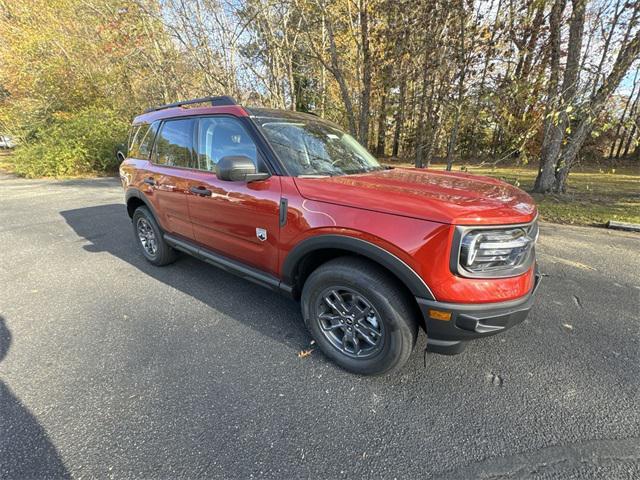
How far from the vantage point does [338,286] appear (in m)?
2.14

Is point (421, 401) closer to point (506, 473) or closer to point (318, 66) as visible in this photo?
point (506, 473)

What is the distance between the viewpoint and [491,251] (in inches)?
68.1

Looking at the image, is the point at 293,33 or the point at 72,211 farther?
the point at 293,33

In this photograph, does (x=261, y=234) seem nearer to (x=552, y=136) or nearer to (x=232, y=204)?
(x=232, y=204)

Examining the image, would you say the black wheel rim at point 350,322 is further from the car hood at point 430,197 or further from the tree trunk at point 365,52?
the tree trunk at point 365,52

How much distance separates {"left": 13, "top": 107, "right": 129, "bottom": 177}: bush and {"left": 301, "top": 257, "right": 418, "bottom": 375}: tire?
15.8 m

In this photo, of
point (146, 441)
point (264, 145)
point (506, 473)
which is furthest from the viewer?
point (264, 145)

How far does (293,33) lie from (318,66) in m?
3.31

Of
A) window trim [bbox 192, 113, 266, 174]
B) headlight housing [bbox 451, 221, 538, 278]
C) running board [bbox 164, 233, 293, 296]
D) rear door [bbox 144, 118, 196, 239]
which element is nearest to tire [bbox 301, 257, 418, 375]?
running board [bbox 164, 233, 293, 296]

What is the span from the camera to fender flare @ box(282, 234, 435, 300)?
179 cm

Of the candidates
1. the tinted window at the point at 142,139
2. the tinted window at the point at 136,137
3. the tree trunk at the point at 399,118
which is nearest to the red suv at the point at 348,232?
the tinted window at the point at 142,139

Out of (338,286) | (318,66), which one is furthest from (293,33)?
(338,286)

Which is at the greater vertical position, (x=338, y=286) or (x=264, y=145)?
(x=264, y=145)

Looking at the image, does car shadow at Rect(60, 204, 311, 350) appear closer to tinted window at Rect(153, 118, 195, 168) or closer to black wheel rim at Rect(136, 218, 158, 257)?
black wheel rim at Rect(136, 218, 158, 257)
